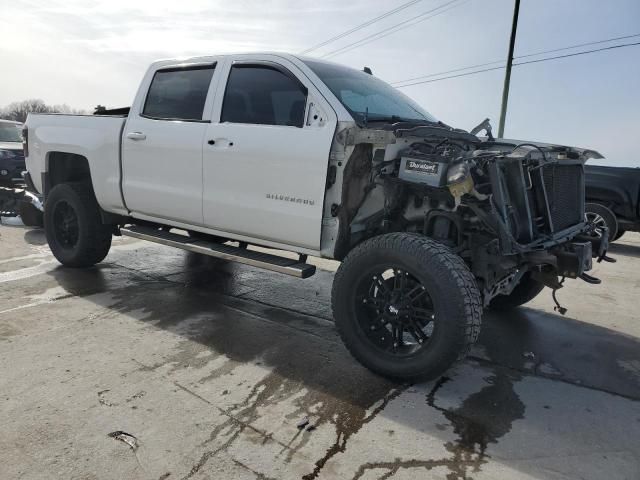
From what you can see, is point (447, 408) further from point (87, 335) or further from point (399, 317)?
point (87, 335)

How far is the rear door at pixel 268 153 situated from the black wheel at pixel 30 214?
4.68 meters

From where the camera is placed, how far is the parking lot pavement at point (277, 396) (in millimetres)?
2338

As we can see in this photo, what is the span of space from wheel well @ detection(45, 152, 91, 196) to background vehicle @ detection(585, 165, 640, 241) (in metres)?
7.41

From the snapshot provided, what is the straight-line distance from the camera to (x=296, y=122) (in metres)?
3.67

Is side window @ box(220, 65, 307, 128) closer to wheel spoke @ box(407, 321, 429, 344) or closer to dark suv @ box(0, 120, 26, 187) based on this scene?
wheel spoke @ box(407, 321, 429, 344)

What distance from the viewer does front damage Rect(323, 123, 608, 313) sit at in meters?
3.08

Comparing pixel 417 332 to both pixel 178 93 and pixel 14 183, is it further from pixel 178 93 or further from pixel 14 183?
pixel 14 183

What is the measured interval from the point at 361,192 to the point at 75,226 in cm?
349

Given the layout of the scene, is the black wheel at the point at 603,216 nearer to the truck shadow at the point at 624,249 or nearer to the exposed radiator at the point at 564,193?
the truck shadow at the point at 624,249

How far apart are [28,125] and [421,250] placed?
16.0 feet

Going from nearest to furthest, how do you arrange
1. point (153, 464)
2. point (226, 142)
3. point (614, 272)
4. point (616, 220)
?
point (153, 464) < point (226, 142) < point (614, 272) < point (616, 220)

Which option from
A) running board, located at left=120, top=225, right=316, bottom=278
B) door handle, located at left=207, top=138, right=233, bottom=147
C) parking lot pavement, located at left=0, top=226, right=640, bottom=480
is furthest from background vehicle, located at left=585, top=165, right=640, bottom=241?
door handle, located at left=207, top=138, right=233, bottom=147

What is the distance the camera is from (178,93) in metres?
4.51

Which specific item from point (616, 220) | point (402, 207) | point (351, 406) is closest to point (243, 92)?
point (402, 207)
